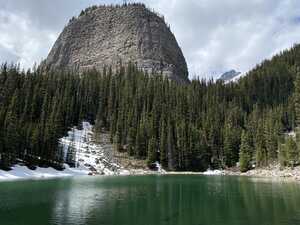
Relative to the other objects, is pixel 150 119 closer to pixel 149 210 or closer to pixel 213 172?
pixel 213 172

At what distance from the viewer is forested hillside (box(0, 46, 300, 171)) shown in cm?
8545

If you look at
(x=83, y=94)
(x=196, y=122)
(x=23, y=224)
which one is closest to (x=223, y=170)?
(x=196, y=122)

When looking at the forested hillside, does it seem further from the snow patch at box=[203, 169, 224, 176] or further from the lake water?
the lake water

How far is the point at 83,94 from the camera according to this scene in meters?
144

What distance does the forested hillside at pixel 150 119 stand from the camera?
8545 cm

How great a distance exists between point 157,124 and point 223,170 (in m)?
31.3

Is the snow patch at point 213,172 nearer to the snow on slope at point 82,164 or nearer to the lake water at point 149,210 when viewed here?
the snow on slope at point 82,164

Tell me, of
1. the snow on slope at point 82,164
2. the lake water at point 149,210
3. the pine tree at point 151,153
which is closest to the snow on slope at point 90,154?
the snow on slope at point 82,164

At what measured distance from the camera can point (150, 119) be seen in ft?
396

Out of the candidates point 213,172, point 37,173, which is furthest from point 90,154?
point 213,172

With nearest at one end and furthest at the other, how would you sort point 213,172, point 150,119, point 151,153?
point 213,172 < point 151,153 < point 150,119

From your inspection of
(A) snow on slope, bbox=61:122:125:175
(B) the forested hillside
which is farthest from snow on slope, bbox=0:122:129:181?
(B) the forested hillside

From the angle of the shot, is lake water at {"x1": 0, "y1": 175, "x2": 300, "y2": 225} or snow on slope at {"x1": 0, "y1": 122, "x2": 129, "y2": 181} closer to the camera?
lake water at {"x1": 0, "y1": 175, "x2": 300, "y2": 225}

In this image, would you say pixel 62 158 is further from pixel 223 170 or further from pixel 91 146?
pixel 223 170
